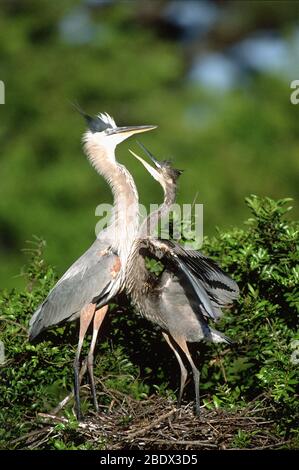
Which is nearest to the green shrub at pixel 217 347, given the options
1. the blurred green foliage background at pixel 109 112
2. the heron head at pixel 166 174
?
the heron head at pixel 166 174

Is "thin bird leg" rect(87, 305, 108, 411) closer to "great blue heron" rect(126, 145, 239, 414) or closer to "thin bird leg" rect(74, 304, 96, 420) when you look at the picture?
"thin bird leg" rect(74, 304, 96, 420)

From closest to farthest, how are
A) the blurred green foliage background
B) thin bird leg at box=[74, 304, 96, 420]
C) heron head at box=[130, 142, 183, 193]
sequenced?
thin bird leg at box=[74, 304, 96, 420] < heron head at box=[130, 142, 183, 193] < the blurred green foliage background

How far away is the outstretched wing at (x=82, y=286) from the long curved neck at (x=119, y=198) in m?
0.08

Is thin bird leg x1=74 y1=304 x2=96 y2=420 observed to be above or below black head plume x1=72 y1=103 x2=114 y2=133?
below

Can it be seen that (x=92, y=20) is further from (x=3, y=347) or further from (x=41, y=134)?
(x=3, y=347)

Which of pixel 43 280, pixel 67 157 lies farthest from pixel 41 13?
pixel 43 280

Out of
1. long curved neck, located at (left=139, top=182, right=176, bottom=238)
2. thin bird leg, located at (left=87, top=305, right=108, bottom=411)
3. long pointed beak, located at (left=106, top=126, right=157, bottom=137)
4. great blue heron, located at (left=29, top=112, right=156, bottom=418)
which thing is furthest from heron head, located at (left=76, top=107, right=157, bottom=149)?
thin bird leg, located at (left=87, top=305, right=108, bottom=411)

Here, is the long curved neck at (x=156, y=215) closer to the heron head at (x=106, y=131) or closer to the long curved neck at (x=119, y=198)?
the long curved neck at (x=119, y=198)

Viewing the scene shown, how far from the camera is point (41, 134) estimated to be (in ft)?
37.9

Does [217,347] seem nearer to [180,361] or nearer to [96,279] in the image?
[180,361]

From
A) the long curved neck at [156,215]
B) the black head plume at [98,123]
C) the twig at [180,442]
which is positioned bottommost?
the twig at [180,442]

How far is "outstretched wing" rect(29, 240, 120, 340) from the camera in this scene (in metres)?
4.45

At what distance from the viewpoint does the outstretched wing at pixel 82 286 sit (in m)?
4.45

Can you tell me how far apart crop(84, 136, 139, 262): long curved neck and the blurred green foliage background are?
4437 millimetres
